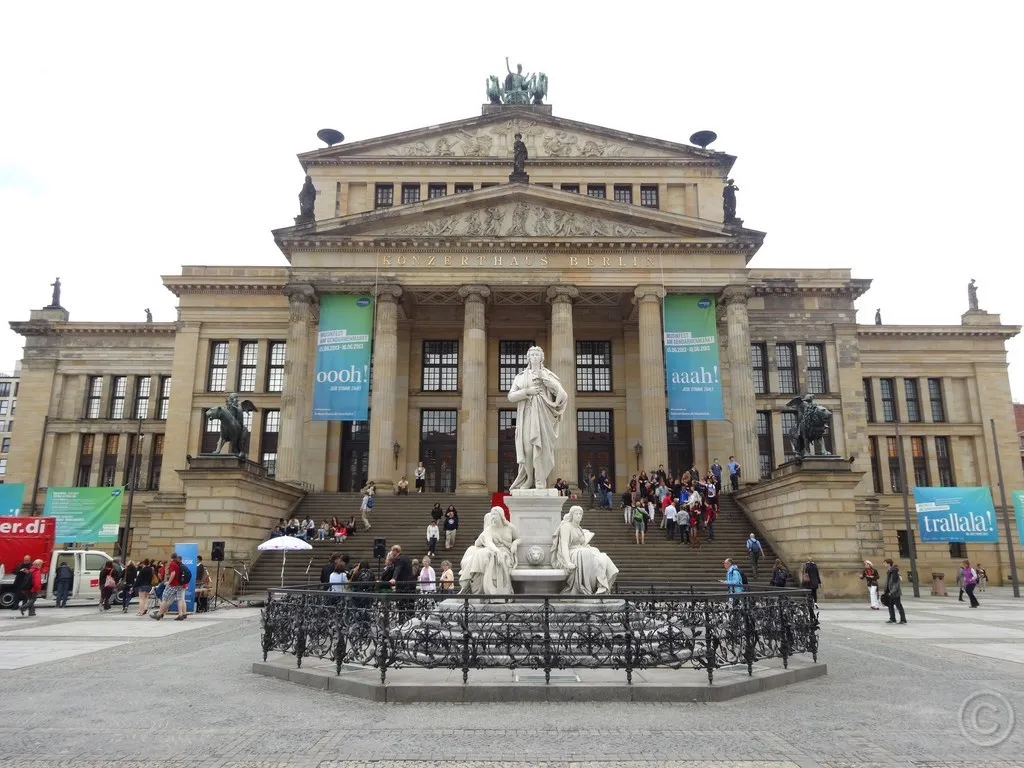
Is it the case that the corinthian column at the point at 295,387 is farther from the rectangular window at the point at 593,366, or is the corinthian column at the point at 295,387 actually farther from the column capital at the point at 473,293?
the rectangular window at the point at 593,366

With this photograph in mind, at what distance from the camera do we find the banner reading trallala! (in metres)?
36.9

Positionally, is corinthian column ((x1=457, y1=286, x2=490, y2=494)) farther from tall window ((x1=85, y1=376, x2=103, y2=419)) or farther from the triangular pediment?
tall window ((x1=85, y1=376, x2=103, y2=419))

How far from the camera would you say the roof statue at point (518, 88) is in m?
51.6

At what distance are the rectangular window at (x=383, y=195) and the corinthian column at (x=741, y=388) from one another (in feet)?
70.1

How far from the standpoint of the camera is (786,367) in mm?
47500

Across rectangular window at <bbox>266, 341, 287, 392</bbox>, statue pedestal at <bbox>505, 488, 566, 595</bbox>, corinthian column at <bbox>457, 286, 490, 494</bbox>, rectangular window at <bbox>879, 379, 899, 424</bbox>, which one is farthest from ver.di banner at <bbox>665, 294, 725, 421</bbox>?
statue pedestal at <bbox>505, 488, 566, 595</bbox>

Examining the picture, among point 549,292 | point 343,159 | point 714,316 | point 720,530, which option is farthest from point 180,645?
point 343,159

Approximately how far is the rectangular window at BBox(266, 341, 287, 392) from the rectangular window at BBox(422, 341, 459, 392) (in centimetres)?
916

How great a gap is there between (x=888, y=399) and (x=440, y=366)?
31.9m

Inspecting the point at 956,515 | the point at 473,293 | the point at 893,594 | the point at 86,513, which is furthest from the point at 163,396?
the point at 956,515

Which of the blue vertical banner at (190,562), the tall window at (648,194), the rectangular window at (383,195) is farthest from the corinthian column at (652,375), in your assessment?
the blue vertical banner at (190,562)

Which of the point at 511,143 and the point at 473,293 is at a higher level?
the point at 511,143

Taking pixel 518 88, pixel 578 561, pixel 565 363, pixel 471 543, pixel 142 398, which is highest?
pixel 518 88

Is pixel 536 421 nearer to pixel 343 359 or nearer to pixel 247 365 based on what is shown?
pixel 343 359
